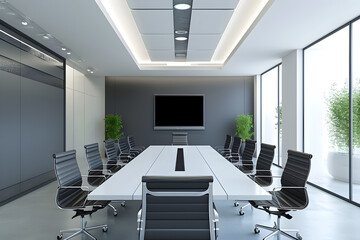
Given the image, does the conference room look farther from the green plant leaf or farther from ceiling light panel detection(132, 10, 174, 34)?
the green plant leaf

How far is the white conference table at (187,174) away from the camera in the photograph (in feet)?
7.45

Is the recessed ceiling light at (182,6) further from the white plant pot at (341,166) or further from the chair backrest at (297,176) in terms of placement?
the white plant pot at (341,166)

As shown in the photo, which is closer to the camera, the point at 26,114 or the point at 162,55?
the point at 26,114

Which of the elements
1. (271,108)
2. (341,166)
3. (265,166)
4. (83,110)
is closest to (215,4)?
(265,166)

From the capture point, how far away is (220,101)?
10680mm

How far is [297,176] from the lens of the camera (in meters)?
3.10

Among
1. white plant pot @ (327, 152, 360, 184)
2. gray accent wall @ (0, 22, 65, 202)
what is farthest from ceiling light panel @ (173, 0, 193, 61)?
white plant pot @ (327, 152, 360, 184)

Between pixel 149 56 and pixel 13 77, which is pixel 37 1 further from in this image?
pixel 149 56

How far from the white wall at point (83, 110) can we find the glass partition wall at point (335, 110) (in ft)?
20.1

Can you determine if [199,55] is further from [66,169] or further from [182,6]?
[66,169]

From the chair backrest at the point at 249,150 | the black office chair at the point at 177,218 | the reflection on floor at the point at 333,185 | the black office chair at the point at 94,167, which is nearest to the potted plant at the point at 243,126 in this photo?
the reflection on floor at the point at 333,185

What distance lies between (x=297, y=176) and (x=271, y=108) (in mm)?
6333

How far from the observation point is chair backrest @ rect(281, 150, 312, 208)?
291 centimetres

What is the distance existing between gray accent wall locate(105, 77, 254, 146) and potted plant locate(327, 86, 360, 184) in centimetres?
522
